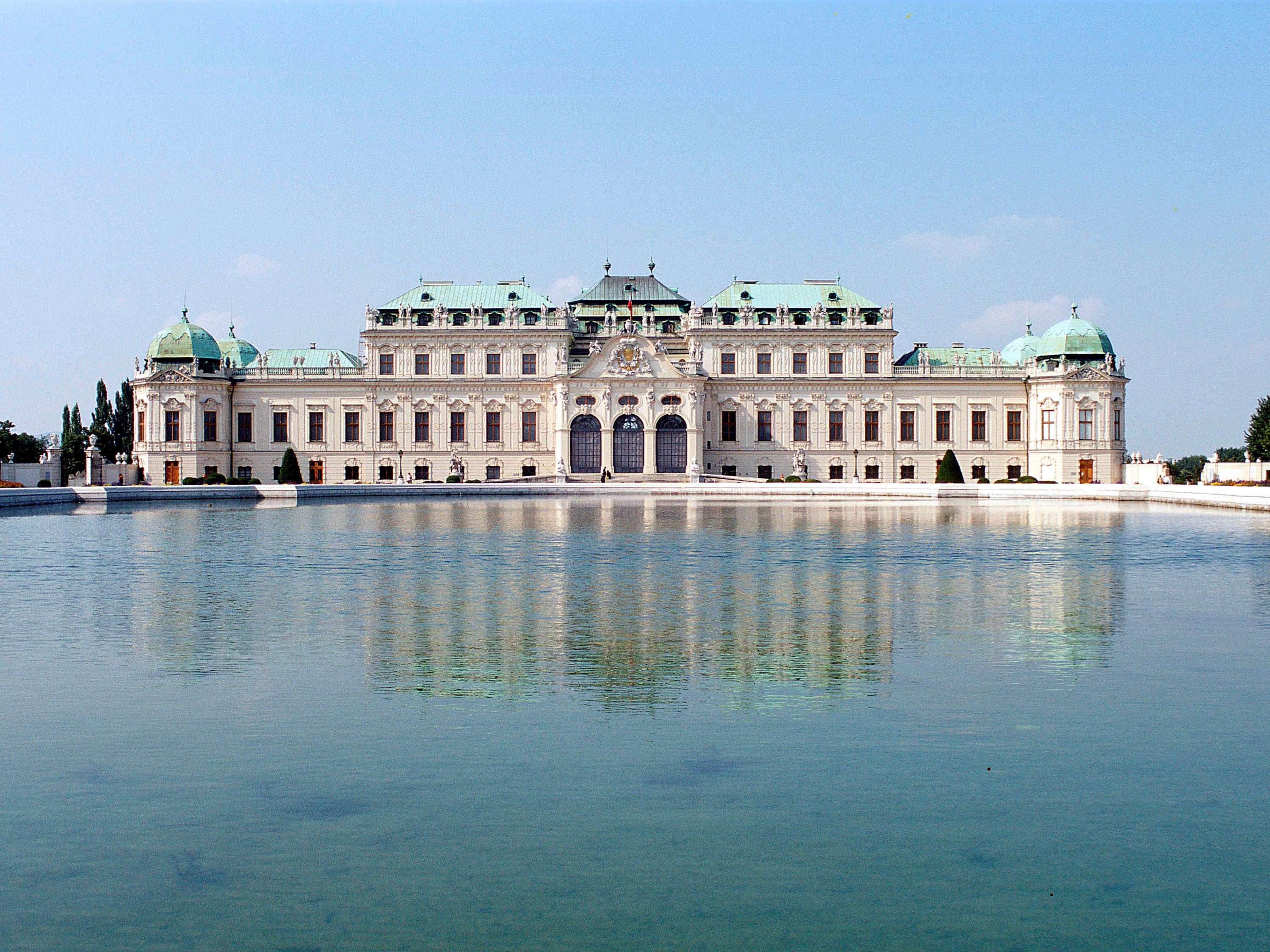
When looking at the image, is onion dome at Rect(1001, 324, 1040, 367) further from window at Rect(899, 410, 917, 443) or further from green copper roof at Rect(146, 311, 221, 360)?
green copper roof at Rect(146, 311, 221, 360)

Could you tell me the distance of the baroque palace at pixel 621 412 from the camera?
89500 millimetres

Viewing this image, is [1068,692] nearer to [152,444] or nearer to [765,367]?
[765,367]

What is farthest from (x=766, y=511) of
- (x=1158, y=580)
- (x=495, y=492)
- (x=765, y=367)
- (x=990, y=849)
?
(x=990, y=849)

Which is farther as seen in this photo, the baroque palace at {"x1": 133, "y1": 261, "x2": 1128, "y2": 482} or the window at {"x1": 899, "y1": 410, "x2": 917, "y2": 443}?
the window at {"x1": 899, "y1": 410, "x2": 917, "y2": 443}

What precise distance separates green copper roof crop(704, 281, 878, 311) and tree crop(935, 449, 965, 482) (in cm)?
1447

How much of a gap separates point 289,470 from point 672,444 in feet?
Result: 88.1

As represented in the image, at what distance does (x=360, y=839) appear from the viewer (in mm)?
8398

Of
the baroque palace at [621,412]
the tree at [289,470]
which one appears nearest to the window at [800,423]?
the baroque palace at [621,412]

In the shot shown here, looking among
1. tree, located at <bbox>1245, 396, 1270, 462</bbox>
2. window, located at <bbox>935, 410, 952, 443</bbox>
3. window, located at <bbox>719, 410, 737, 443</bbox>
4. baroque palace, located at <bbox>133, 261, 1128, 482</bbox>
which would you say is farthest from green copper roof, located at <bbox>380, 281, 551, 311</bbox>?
tree, located at <bbox>1245, 396, 1270, 462</bbox>

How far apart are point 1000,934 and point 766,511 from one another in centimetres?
4676

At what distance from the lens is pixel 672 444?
88.8m

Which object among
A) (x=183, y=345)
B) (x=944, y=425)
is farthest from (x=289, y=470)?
(x=944, y=425)

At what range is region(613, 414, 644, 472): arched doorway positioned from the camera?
88.7 metres

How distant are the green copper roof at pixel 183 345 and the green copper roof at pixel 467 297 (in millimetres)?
13729
